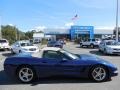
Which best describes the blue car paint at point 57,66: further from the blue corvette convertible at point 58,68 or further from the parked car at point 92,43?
the parked car at point 92,43

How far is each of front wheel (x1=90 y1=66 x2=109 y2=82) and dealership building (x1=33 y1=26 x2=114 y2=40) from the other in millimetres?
73146

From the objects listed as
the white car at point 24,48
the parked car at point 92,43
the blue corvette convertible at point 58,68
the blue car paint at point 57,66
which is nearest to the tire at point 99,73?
the blue corvette convertible at point 58,68

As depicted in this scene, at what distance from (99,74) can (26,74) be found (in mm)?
2650

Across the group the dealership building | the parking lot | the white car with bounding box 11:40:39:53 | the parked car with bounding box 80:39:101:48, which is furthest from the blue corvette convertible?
the dealership building

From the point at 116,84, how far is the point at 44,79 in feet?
9.20

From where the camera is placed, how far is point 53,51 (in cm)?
1014

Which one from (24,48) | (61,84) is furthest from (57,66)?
(24,48)

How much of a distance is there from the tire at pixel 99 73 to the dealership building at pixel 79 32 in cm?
7315

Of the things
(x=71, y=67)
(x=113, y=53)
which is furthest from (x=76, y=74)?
(x=113, y=53)

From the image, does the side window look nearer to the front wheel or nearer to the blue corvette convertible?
the blue corvette convertible

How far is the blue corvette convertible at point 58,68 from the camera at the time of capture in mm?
9780

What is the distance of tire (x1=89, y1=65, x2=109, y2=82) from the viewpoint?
32.1 feet

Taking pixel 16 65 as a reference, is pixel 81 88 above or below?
below

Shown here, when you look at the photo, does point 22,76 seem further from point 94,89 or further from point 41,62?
point 94,89
